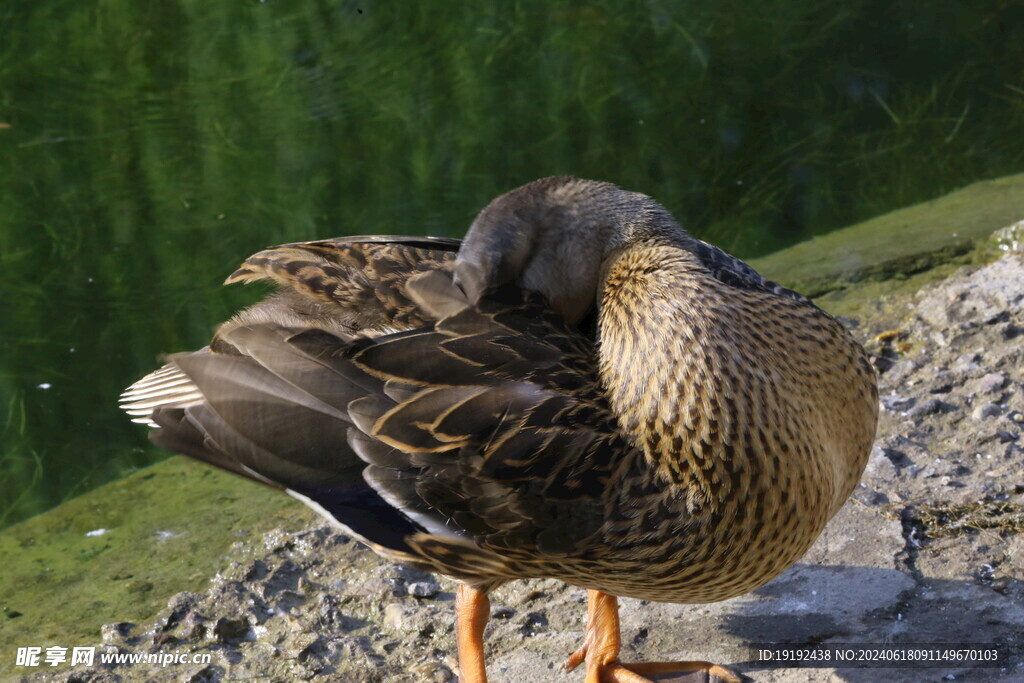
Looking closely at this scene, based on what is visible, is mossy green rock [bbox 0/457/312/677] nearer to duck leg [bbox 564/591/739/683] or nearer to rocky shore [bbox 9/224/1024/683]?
rocky shore [bbox 9/224/1024/683]

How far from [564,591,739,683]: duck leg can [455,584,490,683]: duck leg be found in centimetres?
32

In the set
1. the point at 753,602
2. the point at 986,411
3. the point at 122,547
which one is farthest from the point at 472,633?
the point at 986,411

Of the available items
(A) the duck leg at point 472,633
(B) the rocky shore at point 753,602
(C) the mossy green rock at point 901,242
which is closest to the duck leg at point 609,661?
(B) the rocky shore at point 753,602

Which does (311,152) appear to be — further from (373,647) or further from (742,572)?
(742,572)

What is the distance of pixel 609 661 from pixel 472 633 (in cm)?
41

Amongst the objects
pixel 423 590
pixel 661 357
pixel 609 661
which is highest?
pixel 661 357

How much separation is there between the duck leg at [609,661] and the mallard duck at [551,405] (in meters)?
0.36

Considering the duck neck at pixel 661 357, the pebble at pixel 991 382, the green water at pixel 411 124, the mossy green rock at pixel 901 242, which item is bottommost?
the pebble at pixel 991 382

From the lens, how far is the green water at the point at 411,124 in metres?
6.10

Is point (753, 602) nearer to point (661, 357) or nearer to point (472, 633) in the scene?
point (472, 633)

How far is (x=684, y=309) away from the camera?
2.61 m

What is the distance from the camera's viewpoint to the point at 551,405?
8.78ft

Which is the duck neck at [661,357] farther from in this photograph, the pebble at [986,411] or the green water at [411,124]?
the green water at [411,124]

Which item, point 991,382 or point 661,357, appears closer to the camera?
point 661,357
